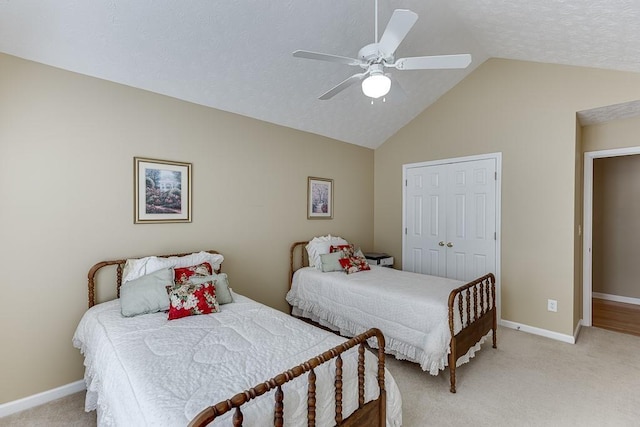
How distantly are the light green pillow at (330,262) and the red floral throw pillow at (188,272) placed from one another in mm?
1426

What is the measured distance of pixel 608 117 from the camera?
3496mm

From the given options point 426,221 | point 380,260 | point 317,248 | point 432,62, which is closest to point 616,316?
point 426,221

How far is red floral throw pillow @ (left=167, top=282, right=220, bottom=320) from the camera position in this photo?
90.8 inches

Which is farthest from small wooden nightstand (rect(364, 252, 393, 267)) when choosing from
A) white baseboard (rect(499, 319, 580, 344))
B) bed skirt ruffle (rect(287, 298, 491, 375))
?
white baseboard (rect(499, 319, 580, 344))

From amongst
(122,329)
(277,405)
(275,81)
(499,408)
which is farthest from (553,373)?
(275,81)

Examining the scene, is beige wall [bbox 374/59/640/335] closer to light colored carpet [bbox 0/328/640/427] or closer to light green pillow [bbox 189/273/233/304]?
light colored carpet [bbox 0/328/640/427]

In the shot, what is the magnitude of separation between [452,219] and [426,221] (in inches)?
15.4

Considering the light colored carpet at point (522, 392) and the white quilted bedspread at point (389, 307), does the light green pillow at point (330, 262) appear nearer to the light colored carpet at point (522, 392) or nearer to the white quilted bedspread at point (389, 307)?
the white quilted bedspread at point (389, 307)

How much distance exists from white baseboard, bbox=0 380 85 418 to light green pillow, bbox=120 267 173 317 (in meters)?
0.94

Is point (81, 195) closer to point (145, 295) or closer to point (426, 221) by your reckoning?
point (145, 295)

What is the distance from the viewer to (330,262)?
12.4 ft

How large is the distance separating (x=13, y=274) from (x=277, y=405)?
2.40 meters

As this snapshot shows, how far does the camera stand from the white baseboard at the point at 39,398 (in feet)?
7.43

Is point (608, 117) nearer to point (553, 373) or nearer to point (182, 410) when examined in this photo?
point (553, 373)
